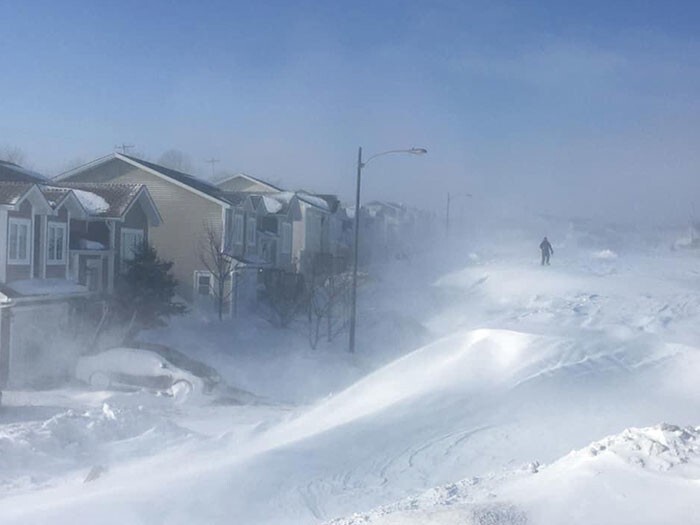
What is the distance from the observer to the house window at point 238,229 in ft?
111

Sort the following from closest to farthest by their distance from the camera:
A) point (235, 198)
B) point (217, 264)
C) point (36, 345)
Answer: point (36, 345) → point (217, 264) → point (235, 198)

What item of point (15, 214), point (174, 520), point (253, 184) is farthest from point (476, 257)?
point (174, 520)

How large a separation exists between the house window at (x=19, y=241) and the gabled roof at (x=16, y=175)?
498 centimetres

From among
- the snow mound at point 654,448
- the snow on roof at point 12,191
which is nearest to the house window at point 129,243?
the snow on roof at point 12,191

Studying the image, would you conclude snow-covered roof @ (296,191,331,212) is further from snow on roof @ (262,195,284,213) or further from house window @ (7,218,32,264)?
house window @ (7,218,32,264)

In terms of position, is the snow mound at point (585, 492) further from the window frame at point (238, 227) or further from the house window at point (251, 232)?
the house window at point (251, 232)

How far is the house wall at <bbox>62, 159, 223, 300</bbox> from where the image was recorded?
107 ft

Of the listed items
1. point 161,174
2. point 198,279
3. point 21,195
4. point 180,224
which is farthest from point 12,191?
point 198,279

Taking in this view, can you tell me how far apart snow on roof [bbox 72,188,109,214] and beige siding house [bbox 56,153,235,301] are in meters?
4.85

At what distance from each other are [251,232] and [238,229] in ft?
6.93

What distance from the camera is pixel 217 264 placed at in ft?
103

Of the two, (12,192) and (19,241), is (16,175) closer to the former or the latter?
(19,241)

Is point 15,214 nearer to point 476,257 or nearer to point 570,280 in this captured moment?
point 570,280

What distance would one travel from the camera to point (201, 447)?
42.2 feet
